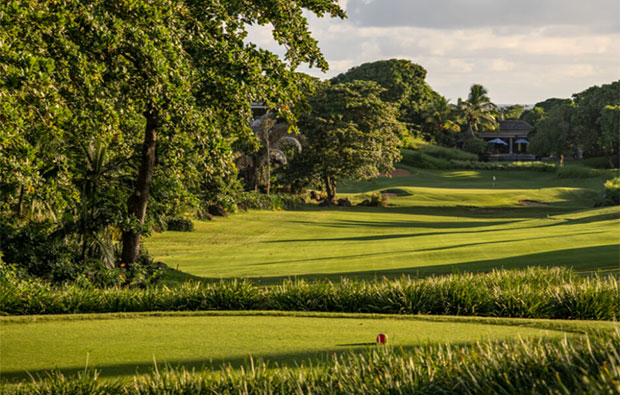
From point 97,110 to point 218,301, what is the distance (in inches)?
135

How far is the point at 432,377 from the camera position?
4.68 metres

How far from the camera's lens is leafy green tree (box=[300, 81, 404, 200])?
44.1 meters

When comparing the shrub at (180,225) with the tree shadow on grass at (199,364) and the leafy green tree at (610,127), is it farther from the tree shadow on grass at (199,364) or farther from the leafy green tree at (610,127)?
the leafy green tree at (610,127)

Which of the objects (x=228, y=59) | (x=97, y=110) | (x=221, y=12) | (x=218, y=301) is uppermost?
(x=221, y=12)

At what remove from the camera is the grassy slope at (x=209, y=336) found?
6613 millimetres

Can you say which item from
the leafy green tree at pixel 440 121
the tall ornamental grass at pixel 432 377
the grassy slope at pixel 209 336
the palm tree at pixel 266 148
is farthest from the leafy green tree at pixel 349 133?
the tall ornamental grass at pixel 432 377

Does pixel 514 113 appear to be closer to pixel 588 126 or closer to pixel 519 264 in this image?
pixel 588 126

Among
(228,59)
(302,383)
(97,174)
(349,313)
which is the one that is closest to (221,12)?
(228,59)

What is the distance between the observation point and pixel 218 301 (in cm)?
1013

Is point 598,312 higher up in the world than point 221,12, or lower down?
lower down

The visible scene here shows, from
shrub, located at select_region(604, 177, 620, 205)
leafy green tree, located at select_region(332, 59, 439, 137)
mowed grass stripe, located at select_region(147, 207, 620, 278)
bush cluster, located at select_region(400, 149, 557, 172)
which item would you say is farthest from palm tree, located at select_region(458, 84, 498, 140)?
mowed grass stripe, located at select_region(147, 207, 620, 278)

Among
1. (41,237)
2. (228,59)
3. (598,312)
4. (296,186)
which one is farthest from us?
(296,186)

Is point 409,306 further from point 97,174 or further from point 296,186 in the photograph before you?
point 296,186

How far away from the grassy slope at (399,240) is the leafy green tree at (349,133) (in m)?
2.87
